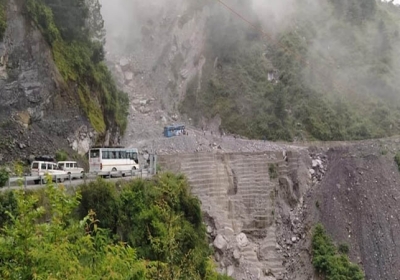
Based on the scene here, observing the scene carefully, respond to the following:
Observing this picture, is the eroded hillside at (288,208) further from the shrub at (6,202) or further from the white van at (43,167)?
the shrub at (6,202)

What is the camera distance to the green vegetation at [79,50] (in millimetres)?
23422

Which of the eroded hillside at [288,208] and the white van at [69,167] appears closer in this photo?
the white van at [69,167]

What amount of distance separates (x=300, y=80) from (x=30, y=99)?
3204cm

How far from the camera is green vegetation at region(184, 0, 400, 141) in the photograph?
1745 inches

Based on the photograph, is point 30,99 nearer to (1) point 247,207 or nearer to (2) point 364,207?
(1) point 247,207

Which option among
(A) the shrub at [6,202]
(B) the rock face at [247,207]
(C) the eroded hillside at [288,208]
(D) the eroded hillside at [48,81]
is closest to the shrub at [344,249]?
(C) the eroded hillside at [288,208]

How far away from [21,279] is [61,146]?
17224 mm

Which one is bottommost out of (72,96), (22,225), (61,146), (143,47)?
(22,225)

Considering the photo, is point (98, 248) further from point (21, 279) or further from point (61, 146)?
point (61, 146)

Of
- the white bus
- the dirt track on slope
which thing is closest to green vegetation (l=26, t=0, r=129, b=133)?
the white bus

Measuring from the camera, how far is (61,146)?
22.2 metres

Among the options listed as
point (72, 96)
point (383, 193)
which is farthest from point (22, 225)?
point (383, 193)

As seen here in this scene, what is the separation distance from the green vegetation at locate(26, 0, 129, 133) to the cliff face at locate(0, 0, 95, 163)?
787 millimetres

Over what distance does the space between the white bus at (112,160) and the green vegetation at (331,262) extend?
1119cm
